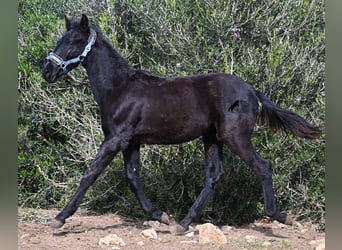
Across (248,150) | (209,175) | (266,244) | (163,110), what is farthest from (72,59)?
(266,244)

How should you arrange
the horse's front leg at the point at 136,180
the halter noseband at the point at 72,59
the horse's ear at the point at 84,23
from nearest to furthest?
the halter noseband at the point at 72,59 < the horse's ear at the point at 84,23 < the horse's front leg at the point at 136,180

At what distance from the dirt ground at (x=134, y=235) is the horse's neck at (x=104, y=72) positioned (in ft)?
4.62

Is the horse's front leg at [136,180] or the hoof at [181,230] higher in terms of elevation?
the horse's front leg at [136,180]

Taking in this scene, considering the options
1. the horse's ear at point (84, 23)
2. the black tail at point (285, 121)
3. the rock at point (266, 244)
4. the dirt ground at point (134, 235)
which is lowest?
the dirt ground at point (134, 235)

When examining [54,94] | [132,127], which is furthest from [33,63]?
[132,127]

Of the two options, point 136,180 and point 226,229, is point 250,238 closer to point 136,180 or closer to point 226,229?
point 226,229

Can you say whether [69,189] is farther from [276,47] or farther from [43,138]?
[276,47]

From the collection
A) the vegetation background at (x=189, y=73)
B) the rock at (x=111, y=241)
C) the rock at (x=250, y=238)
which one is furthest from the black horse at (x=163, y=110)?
the vegetation background at (x=189, y=73)

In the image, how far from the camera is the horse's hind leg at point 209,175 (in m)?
5.52

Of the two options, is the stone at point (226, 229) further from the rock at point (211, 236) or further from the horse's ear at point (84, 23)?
the horse's ear at point (84, 23)

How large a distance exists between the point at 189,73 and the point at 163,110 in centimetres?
142

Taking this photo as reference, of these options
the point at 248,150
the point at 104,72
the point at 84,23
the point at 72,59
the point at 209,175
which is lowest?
the point at 209,175

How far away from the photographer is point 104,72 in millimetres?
5590

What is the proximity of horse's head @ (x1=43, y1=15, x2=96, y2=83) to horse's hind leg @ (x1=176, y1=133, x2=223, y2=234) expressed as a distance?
5.29 feet
